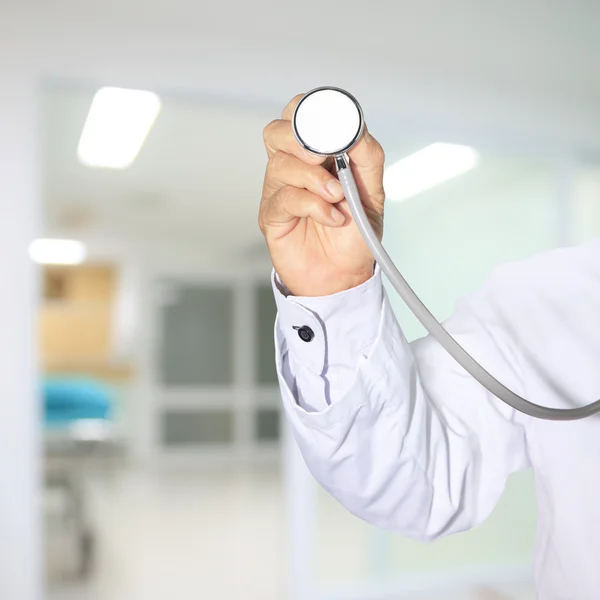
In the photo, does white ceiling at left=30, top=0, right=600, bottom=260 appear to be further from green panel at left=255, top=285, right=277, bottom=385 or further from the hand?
green panel at left=255, top=285, right=277, bottom=385

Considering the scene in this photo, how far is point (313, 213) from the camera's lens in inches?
23.4

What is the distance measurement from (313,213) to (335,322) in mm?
140

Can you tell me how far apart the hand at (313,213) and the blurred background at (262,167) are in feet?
5.54

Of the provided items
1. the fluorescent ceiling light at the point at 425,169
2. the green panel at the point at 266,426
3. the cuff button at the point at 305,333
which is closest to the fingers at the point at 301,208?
the cuff button at the point at 305,333

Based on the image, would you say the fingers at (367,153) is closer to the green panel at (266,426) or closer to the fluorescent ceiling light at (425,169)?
the fluorescent ceiling light at (425,169)

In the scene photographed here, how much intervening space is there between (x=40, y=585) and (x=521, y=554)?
1945mm

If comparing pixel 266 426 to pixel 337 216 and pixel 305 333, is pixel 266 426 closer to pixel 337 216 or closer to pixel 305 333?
pixel 305 333

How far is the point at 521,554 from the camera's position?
9.99 ft

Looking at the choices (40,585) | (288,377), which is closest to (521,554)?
(40,585)

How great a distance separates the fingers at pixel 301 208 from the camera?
593 millimetres

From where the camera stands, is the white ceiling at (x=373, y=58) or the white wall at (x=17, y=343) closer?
the white wall at (x=17, y=343)

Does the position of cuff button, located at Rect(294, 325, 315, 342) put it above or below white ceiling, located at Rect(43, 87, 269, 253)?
below

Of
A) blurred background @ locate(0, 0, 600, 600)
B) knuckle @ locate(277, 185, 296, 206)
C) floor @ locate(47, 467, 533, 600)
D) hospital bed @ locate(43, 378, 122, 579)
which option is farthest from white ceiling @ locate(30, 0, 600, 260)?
knuckle @ locate(277, 185, 296, 206)

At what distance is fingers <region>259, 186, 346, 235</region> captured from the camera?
23.4 inches
